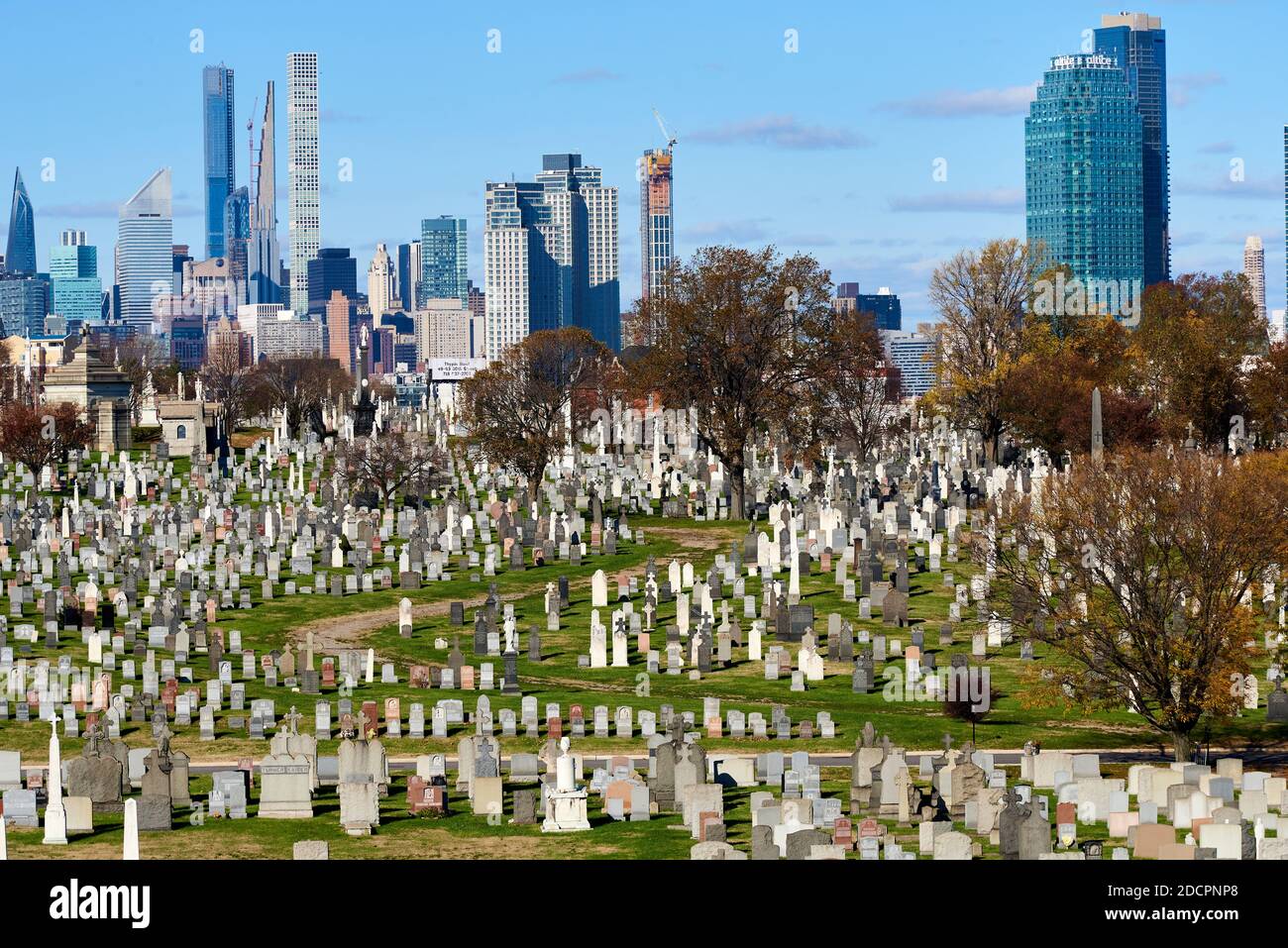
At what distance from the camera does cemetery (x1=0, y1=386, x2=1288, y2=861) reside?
90.9 feet

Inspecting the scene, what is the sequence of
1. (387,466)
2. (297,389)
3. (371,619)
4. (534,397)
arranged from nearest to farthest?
1. (371,619)
2. (387,466)
3. (534,397)
4. (297,389)

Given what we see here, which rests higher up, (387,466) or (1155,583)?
(387,466)

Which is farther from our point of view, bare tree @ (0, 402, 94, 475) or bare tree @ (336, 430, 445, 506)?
bare tree @ (0, 402, 94, 475)

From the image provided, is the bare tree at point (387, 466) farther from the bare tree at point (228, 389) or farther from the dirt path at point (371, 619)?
the bare tree at point (228, 389)

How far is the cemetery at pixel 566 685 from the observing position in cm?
2770

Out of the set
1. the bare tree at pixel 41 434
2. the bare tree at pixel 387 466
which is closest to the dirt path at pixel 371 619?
the bare tree at pixel 387 466

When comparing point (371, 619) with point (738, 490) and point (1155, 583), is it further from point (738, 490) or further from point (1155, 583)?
point (1155, 583)

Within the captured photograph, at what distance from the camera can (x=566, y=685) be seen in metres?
40.2

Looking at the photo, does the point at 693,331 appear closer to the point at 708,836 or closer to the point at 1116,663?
the point at 1116,663

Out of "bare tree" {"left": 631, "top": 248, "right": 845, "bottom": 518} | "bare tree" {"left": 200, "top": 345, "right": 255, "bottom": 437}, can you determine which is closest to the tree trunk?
"bare tree" {"left": 631, "top": 248, "right": 845, "bottom": 518}

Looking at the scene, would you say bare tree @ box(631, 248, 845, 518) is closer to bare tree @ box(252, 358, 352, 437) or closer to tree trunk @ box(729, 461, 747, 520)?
tree trunk @ box(729, 461, 747, 520)

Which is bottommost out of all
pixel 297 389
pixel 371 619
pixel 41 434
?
pixel 371 619

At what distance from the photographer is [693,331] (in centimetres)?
6588

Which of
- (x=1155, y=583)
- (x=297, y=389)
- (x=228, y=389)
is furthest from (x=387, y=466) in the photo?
(x=297, y=389)
